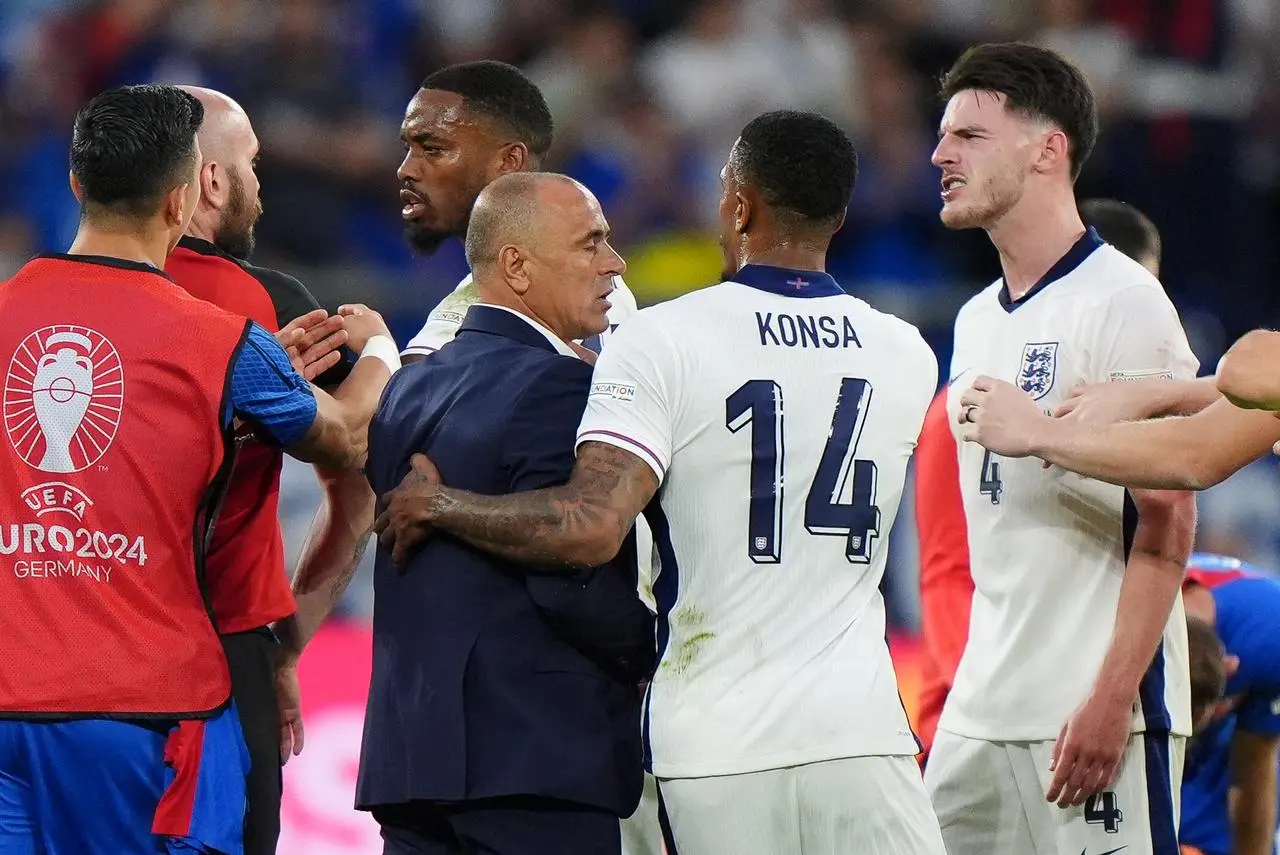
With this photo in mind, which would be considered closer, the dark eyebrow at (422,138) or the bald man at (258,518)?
the bald man at (258,518)

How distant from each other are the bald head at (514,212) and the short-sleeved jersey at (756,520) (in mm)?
→ 441

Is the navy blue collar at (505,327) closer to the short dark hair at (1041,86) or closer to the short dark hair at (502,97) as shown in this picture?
the short dark hair at (502,97)

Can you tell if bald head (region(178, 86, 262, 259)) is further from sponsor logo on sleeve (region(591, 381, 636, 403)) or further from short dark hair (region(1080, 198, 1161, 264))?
short dark hair (region(1080, 198, 1161, 264))

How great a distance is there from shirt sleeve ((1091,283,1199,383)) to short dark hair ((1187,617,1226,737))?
44.5 inches

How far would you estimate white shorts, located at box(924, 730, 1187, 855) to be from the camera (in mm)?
4516

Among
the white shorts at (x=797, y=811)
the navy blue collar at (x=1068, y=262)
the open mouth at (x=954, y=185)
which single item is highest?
the open mouth at (x=954, y=185)

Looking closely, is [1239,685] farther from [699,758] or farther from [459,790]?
[459,790]

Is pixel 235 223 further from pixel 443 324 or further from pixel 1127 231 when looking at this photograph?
pixel 1127 231

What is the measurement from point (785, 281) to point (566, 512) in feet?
2.45

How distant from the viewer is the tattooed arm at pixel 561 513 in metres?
3.80

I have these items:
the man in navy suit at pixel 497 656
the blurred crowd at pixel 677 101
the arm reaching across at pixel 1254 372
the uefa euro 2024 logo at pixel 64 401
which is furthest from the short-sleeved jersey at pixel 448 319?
the blurred crowd at pixel 677 101

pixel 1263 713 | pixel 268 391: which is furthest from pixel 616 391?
pixel 1263 713

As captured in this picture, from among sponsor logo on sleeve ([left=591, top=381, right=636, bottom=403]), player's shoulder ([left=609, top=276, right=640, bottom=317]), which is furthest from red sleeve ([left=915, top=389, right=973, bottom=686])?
sponsor logo on sleeve ([left=591, top=381, right=636, bottom=403])

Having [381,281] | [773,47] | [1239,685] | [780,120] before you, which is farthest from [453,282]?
[780,120]
